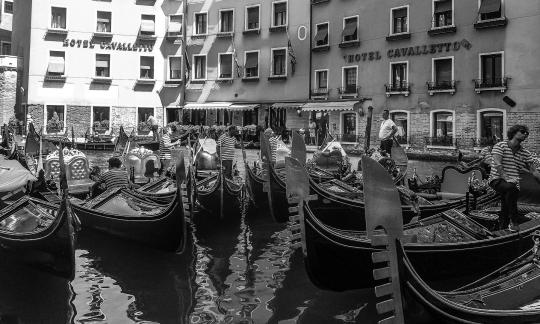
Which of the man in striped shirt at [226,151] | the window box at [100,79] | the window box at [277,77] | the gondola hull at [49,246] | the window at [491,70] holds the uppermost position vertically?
the window box at [100,79]

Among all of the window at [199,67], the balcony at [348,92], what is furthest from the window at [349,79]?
the window at [199,67]

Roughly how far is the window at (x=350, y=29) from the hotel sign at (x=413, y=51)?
0.55m

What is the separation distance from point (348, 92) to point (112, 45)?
947 centimetres

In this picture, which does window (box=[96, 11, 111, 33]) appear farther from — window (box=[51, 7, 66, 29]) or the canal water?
the canal water

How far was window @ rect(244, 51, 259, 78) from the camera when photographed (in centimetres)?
1967

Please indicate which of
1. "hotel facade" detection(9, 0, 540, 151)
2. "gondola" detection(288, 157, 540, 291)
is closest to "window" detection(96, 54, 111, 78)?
"hotel facade" detection(9, 0, 540, 151)

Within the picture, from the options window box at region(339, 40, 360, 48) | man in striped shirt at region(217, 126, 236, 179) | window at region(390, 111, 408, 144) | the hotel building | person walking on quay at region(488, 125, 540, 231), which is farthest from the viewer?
window box at region(339, 40, 360, 48)

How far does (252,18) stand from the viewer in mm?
19859

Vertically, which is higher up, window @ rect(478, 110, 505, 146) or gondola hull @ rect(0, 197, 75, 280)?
window @ rect(478, 110, 505, 146)

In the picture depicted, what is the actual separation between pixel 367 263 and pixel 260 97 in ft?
51.2

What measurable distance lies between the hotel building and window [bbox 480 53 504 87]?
3cm

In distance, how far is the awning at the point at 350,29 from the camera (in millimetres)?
17006

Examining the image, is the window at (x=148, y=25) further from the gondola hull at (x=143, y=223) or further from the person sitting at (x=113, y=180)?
the gondola hull at (x=143, y=223)

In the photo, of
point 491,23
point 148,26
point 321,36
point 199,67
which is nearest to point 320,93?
point 321,36
